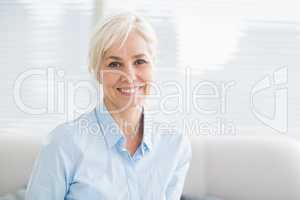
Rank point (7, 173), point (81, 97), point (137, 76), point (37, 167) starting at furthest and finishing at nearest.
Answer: point (81, 97), point (7, 173), point (137, 76), point (37, 167)

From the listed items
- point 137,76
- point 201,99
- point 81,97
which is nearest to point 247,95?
point 201,99

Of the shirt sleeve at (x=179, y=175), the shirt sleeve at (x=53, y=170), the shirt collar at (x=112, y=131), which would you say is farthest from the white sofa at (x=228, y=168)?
the shirt sleeve at (x=53, y=170)

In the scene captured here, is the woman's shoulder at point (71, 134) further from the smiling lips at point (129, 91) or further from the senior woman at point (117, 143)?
the smiling lips at point (129, 91)

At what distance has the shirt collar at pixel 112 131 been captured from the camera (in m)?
1.53

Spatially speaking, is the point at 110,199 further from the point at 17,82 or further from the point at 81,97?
the point at 17,82

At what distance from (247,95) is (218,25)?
1.31 ft

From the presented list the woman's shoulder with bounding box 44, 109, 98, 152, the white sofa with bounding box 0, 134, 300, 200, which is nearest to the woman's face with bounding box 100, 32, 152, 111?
the woman's shoulder with bounding box 44, 109, 98, 152

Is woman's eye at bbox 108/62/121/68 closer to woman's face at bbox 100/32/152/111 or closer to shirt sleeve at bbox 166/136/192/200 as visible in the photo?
woman's face at bbox 100/32/152/111

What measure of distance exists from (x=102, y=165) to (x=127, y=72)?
318 millimetres

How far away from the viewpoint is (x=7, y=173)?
6.54 ft

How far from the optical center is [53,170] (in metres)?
1.44

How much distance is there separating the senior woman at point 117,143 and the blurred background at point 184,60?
84cm

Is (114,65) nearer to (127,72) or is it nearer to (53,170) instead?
(127,72)

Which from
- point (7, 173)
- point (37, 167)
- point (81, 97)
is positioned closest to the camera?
point (37, 167)
